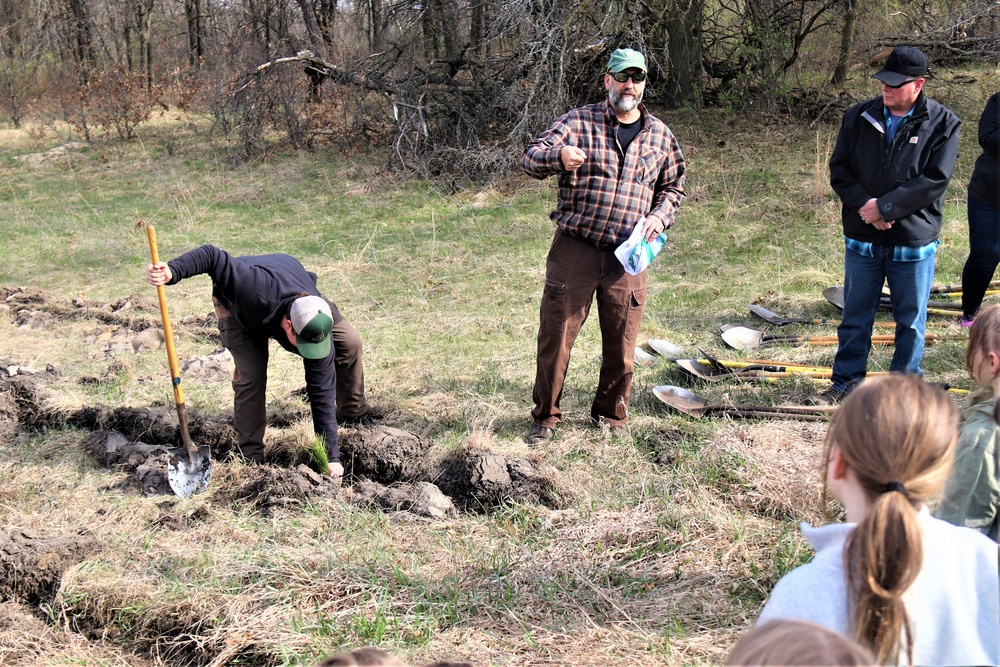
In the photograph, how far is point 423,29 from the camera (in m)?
13.5

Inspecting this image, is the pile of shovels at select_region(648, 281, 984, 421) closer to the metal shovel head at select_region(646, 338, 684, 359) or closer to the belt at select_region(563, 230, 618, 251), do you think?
the metal shovel head at select_region(646, 338, 684, 359)

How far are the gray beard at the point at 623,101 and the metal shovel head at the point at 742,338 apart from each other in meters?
2.61

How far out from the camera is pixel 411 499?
4379 millimetres

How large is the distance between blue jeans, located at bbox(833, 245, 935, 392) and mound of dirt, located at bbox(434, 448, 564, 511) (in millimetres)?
2147

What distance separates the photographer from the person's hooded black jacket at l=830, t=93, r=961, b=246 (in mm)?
4676

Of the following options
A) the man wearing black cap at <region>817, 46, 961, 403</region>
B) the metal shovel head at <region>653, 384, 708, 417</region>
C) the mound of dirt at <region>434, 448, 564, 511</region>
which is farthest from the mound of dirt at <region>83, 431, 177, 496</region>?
the man wearing black cap at <region>817, 46, 961, 403</region>

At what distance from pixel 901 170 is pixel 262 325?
3.68m

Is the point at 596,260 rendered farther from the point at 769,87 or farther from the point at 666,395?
the point at 769,87

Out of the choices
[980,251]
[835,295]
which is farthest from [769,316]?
[980,251]

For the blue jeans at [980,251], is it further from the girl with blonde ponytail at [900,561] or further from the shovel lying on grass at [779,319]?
the girl with blonde ponytail at [900,561]

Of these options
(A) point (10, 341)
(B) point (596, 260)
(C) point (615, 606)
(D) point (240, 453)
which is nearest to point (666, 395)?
(B) point (596, 260)

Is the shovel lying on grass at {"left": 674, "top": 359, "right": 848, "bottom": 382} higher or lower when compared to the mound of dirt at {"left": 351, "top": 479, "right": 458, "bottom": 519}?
higher

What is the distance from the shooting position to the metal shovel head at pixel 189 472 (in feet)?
15.4

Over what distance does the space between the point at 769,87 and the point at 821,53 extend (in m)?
1.05
